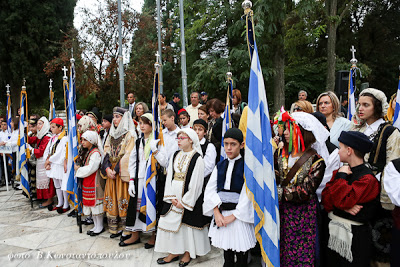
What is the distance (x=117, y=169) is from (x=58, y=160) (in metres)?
2.26

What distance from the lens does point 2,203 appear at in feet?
23.9

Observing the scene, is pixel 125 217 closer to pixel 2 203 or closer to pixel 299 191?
pixel 299 191

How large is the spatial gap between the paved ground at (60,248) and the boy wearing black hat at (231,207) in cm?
95

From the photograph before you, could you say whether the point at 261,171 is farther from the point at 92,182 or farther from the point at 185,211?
the point at 92,182

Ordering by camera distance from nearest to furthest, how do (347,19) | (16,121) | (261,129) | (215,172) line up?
1. (261,129)
2. (215,172)
3. (16,121)
4. (347,19)

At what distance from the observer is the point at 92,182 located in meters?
4.99

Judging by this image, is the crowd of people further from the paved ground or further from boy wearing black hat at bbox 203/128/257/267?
the paved ground

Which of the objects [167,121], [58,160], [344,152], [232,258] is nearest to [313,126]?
[344,152]

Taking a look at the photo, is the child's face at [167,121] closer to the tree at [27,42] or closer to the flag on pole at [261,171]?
the flag on pole at [261,171]

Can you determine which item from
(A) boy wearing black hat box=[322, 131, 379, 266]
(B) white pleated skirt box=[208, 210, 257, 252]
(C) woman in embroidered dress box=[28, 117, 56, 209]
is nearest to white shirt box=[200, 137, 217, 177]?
(B) white pleated skirt box=[208, 210, 257, 252]

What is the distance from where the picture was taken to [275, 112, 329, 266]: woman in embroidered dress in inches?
104

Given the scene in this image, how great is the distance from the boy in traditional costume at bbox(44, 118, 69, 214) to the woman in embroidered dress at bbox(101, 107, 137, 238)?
5.62ft

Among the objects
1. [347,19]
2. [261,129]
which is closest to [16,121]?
[261,129]

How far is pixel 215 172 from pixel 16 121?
891 centimetres
